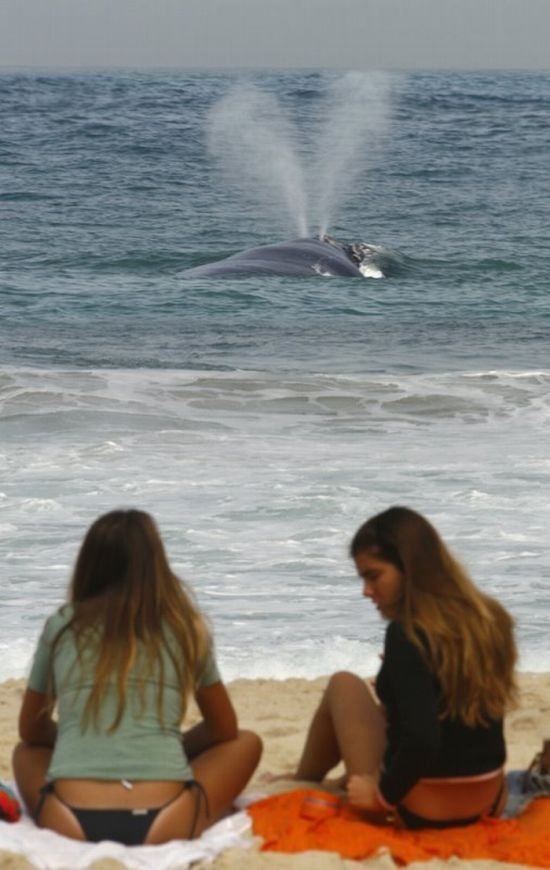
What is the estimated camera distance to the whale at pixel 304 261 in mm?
20891

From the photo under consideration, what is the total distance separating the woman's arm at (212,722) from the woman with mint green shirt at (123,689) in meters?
0.11

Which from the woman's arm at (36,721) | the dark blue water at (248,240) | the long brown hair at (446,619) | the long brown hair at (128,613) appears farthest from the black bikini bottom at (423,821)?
the dark blue water at (248,240)

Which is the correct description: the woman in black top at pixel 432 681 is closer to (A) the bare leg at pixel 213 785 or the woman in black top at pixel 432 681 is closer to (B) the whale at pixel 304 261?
(A) the bare leg at pixel 213 785

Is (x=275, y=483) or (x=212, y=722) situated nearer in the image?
(x=212, y=722)

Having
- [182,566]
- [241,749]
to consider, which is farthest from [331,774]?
[182,566]

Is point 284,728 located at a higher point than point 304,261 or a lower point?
higher

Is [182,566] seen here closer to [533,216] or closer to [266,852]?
[266,852]

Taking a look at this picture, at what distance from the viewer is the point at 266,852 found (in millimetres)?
4336

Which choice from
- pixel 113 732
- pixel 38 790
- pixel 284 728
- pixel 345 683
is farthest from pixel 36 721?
pixel 284 728

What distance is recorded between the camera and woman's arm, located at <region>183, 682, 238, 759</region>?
4465mm

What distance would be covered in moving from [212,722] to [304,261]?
55.5 ft

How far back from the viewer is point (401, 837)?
14.3 feet

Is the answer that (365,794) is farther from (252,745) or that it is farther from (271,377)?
(271,377)

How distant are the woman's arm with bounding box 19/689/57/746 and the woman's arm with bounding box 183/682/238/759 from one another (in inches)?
14.9
